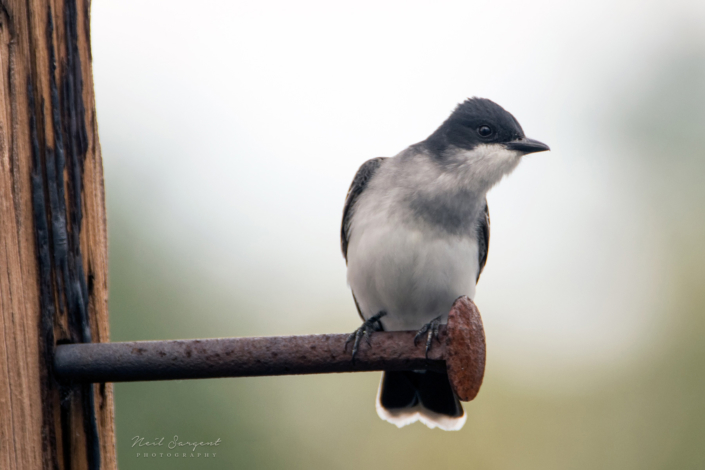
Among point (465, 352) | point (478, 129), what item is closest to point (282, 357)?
point (465, 352)

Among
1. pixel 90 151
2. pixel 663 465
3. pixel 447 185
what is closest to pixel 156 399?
pixel 447 185

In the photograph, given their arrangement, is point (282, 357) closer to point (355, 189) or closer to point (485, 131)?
point (355, 189)

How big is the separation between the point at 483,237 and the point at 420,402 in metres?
1.16

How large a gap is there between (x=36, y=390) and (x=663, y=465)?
9.31 metres

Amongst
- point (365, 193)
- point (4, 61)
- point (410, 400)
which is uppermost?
point (4, 61)

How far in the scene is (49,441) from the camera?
6.28 feet

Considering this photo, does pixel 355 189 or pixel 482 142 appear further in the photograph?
pixel 355 189

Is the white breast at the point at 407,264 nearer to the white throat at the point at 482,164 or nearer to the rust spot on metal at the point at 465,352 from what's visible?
the white throat at the point at 482,164

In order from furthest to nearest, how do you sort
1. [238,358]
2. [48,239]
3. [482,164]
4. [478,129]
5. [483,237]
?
[483,237] < [478,129] < [482,164] < [48,239] < [238,358]

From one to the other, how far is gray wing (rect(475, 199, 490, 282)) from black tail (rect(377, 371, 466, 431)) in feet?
2.68

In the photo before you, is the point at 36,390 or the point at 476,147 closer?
the point at 36,390

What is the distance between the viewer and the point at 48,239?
6.52 feet

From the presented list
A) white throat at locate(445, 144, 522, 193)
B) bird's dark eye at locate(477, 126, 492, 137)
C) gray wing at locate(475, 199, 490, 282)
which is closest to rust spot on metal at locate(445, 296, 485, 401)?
white throat at locate(445, 144, 522, 193)

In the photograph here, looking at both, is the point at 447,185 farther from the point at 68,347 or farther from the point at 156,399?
the point at 156,399
